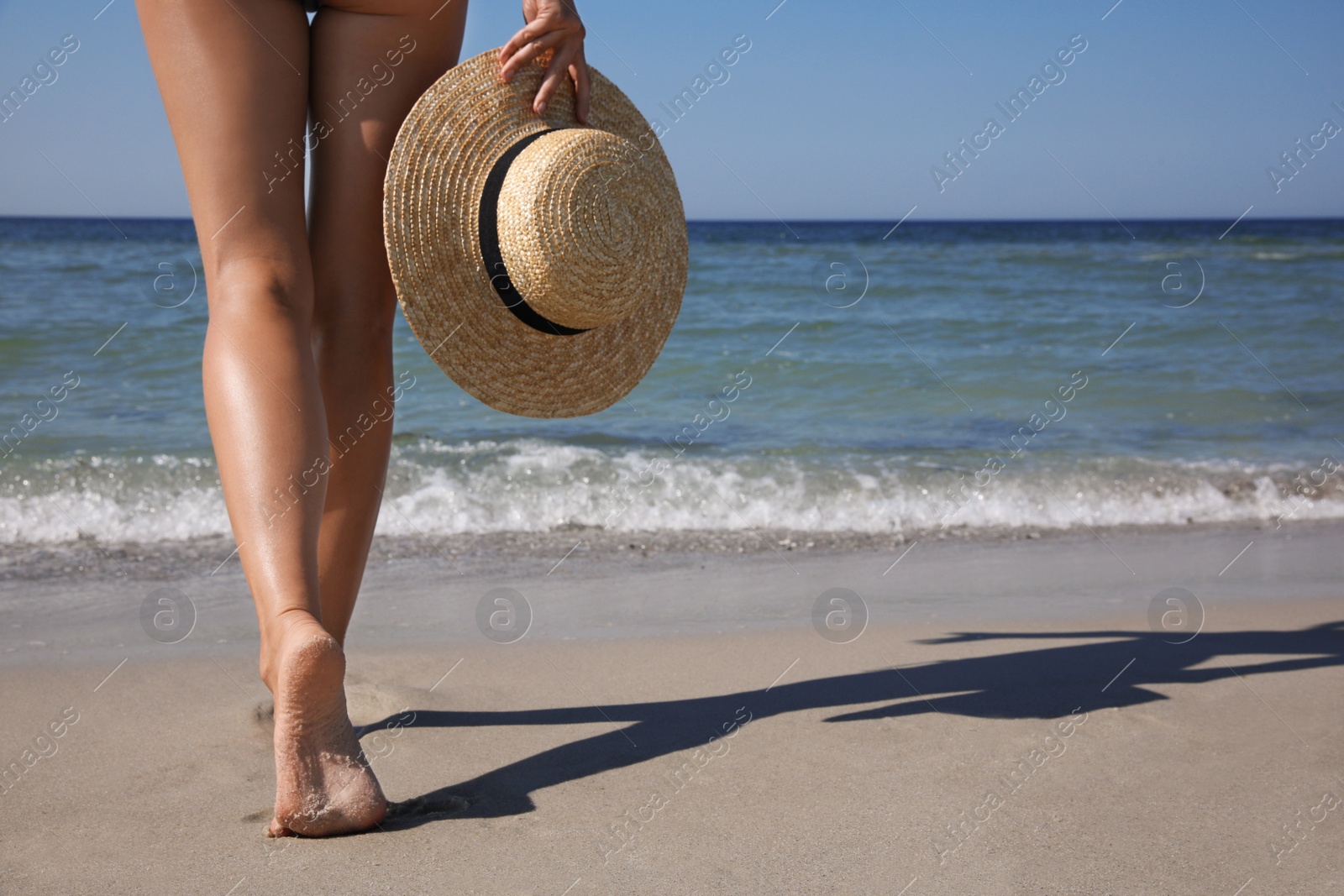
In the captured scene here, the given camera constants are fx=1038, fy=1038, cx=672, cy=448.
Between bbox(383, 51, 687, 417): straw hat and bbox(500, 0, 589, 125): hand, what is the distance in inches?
0.9

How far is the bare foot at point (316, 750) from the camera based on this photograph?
114 centimetres

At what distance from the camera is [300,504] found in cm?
122

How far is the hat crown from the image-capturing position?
1485mm

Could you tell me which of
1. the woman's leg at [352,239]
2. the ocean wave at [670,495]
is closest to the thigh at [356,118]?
the woman's leg at [352,239]

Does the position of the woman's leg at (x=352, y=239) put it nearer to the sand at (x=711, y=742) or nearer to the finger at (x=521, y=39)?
the finger at (x=521, y=39)

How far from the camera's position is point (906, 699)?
1.89m

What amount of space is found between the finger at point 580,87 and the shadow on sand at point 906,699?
1012 mm

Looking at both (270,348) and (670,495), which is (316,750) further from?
(670,495)

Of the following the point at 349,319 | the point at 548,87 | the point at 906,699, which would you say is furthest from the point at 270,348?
the point at 906,699

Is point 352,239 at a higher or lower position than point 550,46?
lower

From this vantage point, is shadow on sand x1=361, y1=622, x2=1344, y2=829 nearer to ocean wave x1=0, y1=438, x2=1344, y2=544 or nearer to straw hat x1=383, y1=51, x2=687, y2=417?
straw hat x1=383, y1=51, x2=687, y2=417

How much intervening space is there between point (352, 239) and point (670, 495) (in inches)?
101

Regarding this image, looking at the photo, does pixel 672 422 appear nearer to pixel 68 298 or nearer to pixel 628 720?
pixel 628 720

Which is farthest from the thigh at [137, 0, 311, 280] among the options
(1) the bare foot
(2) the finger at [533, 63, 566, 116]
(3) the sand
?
(3) the sand
